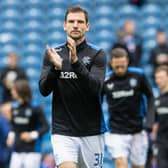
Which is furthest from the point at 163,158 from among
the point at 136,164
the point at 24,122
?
the point at 24,122

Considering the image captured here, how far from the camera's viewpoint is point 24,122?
978 cm

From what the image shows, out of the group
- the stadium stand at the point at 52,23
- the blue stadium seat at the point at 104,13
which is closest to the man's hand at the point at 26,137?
the stadium stand at the point at 52,23

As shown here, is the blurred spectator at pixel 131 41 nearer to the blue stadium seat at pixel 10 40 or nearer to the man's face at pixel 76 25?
the blue stadium seat at pixel 10 40

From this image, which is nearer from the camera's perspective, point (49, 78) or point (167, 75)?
point (49, 78)

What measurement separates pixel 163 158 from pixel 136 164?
1.13 metres

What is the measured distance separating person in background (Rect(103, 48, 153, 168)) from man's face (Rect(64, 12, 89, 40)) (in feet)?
7.50

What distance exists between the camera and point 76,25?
6.36 m

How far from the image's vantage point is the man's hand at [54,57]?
607cm

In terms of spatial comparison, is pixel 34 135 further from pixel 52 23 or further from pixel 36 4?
pixel 36 4

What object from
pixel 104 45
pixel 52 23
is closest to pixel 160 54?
pixel 104 45

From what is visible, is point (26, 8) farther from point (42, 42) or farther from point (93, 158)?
point (93, 158)

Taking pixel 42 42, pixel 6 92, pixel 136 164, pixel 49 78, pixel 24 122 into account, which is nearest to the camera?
pixel 49 78

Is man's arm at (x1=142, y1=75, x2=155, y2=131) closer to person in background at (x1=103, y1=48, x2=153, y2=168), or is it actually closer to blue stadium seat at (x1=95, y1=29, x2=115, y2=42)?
person in background at (x1=103, y1=48, x2=153, y2=168)

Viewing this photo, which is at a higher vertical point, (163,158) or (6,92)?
(6,92)
